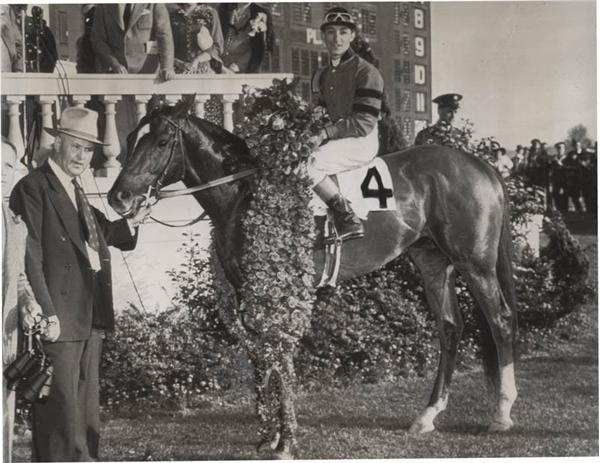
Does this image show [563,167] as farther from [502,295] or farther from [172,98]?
[172,98]

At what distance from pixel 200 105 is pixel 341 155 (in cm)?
101

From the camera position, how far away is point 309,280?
5.12 metres

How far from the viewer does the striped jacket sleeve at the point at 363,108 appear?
5180 millimetres

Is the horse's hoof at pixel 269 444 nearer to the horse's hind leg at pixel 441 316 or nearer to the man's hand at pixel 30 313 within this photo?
the horse's hind leg at pixel 441 316

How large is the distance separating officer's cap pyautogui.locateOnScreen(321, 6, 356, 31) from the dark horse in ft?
3.00

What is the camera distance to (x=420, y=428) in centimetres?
549

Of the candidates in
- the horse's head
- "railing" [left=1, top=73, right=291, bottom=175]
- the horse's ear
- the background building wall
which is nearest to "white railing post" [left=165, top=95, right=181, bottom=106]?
"railing" [left=1, top=73, right=291, bottom=175]

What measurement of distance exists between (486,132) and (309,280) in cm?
165

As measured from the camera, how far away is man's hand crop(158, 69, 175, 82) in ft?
17.9

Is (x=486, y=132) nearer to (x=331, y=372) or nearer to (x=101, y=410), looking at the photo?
(x=331, y=372)

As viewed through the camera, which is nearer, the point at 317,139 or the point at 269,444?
the point at 317,139

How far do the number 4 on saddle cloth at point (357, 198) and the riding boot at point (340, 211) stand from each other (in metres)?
0.04

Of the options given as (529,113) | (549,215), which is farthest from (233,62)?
(549,215)

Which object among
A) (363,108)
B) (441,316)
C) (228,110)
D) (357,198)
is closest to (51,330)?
(228,110)
